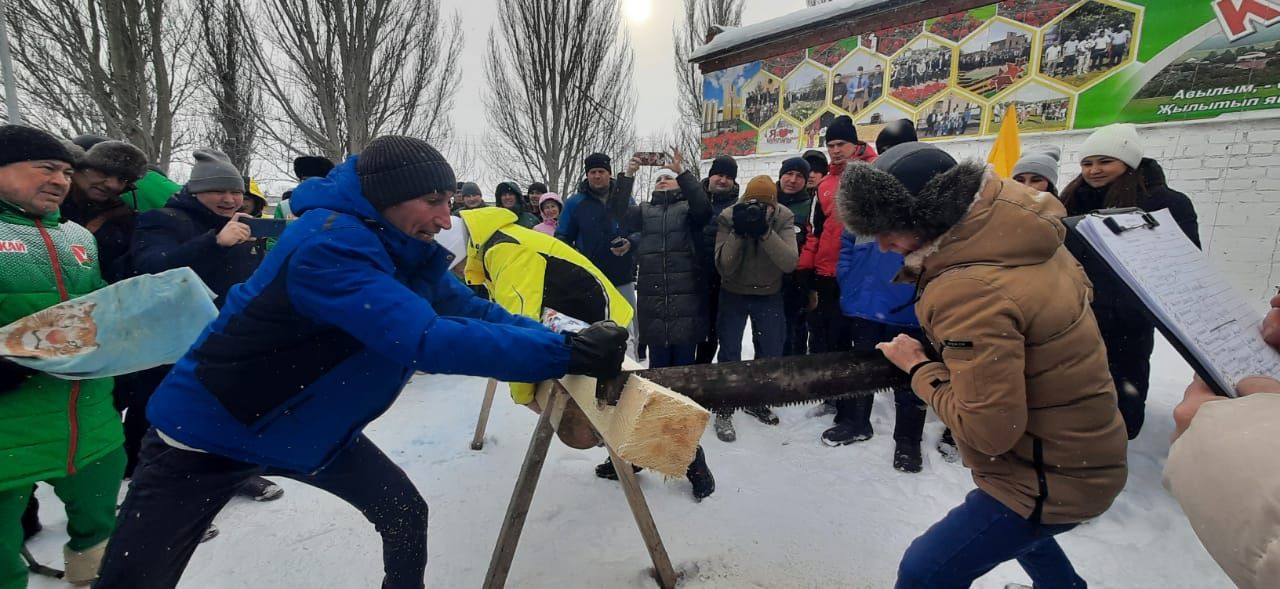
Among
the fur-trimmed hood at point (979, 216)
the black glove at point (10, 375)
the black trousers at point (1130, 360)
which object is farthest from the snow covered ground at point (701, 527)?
the fur-trimmed hood at point (979, 216)

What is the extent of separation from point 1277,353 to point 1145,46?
6801mm

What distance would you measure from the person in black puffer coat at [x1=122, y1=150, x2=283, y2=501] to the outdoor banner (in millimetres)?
8360

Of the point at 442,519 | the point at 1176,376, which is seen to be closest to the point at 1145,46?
the point at 1176,376

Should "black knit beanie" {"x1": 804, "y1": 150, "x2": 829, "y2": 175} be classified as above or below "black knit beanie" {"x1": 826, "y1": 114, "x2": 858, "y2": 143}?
below

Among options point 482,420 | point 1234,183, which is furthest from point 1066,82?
point 482,420

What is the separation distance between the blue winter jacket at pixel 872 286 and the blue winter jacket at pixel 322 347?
2.47 meters

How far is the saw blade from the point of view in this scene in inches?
64.6

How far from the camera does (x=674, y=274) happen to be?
12.6ft

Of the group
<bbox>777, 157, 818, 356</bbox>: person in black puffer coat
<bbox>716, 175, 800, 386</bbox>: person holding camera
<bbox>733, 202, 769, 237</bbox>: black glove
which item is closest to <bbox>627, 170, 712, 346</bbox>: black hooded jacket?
<bbox>716, 175, 800, 386</bbox>: person holding camera

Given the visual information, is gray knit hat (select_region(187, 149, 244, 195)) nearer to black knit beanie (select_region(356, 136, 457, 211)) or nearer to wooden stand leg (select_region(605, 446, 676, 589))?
black knit beanie (select_region(356, 136, 457, 211))

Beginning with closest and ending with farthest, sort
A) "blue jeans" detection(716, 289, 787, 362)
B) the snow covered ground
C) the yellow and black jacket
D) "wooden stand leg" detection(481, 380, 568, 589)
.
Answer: "wooden stand leg" detection(481, 380, 568, 589), the snow covered ground, the yellow and black jacket, "blue jeans" detection(716, 289, 787, 362)

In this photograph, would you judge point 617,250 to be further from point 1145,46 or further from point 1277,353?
point 1145,46

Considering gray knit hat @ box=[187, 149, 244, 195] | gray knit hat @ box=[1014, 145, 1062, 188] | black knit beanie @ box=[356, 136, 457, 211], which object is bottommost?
gray knit hat @ box=[1014, 145, 1062, 188]

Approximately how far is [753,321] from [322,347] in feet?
10.1
